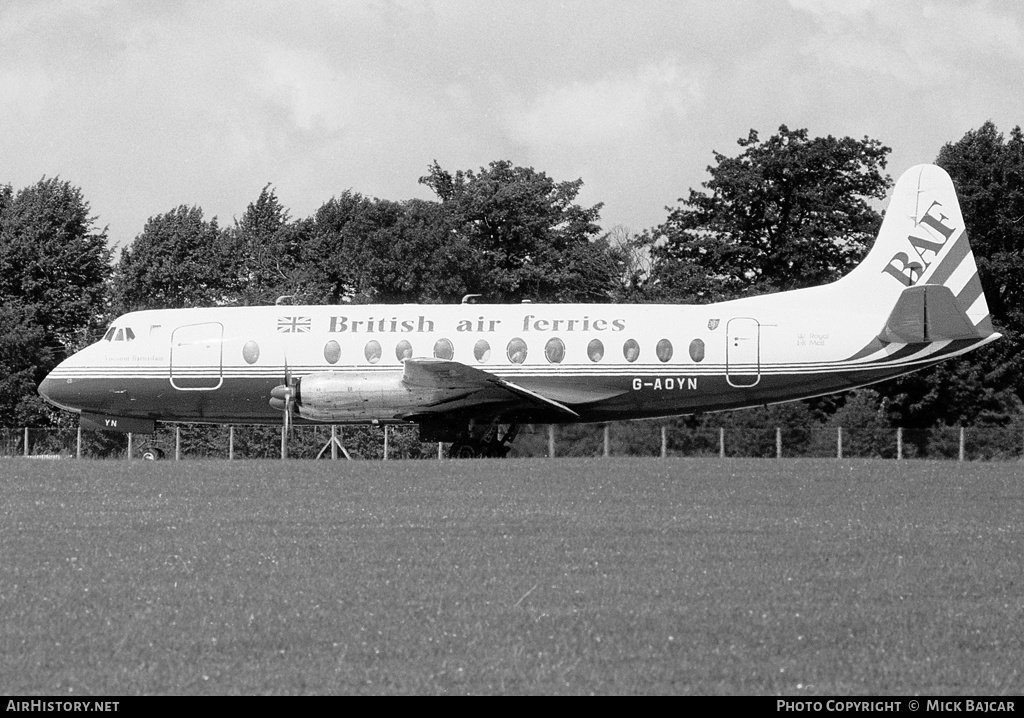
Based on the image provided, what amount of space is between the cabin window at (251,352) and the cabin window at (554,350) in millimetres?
6585

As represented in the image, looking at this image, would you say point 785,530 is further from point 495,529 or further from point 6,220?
point 6,220

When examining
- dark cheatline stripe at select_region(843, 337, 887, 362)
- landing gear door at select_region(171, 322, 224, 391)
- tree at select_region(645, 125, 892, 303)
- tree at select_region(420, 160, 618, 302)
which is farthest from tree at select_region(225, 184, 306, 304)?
dark cheatline stripe at select_region(843, 337, 887, 362)

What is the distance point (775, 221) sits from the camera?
58.4m

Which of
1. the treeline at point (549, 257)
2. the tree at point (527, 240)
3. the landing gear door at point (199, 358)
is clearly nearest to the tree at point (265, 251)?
the treeline at point (549, 257)

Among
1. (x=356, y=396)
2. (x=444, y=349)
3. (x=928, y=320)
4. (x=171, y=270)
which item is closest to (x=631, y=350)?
(x=444, y=349)

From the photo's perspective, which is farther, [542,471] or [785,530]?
[542,471]

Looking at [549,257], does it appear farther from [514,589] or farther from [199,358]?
[514,589]

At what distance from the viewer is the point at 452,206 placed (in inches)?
2643

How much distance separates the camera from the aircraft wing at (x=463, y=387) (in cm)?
2991

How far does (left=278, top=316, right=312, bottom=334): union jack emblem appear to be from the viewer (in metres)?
32.2

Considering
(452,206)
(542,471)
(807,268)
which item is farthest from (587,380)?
(452,206)

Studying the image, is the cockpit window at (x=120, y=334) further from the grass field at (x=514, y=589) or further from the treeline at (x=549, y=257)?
the treeline at (x=549, y=257)

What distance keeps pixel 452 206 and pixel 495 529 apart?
165 ft

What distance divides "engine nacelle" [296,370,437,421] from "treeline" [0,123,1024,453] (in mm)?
17030
